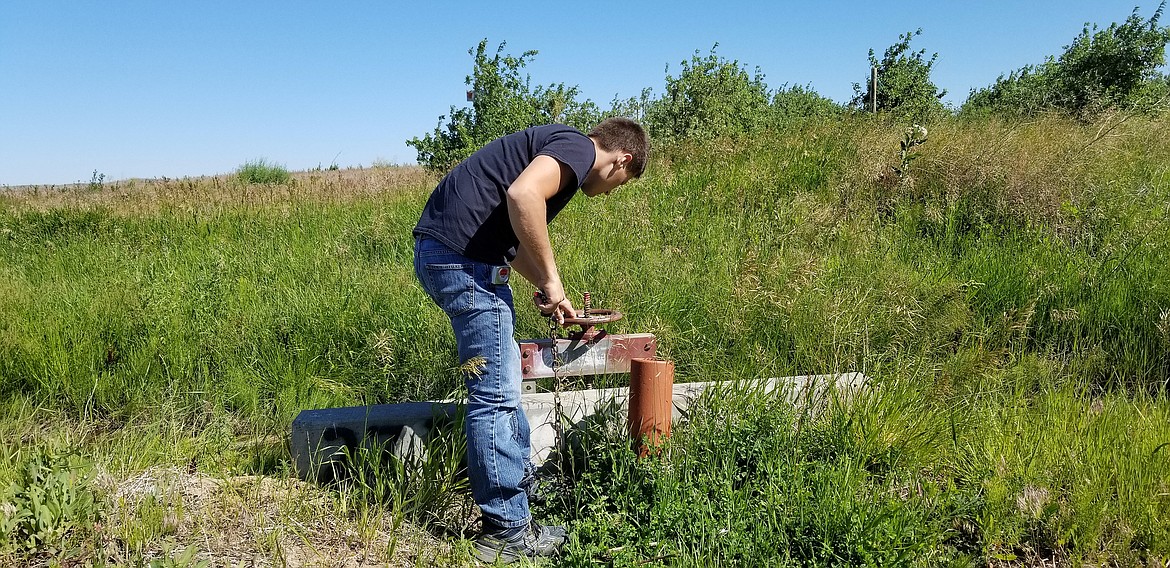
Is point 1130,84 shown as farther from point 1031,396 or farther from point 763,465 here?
point 763,465

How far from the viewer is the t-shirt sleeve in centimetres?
250

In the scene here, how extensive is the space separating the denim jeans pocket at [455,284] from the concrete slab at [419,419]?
0.68 m

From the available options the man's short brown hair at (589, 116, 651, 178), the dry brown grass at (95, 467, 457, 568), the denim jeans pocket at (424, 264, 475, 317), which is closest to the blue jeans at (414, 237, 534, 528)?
the denim jeans pocket at (424, 264, 475, 317)

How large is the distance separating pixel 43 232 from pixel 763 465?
940 cm

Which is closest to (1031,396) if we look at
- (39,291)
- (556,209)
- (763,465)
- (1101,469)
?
(1101,469)

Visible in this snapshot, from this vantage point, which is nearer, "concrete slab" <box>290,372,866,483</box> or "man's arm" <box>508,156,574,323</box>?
"man's arm" <box>508,156,574,323</box>

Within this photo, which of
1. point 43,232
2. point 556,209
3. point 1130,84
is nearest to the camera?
point 556,209

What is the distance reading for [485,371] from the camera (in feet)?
8.39

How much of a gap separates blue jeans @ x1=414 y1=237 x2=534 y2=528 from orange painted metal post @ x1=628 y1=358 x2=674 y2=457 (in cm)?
50

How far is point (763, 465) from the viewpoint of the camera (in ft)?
9.15

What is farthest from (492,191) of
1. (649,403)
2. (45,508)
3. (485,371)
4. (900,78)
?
(900,78)

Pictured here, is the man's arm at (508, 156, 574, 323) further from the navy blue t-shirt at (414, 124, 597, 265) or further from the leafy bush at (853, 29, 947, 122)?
the leafy bush at (853, 29, 947, 122)

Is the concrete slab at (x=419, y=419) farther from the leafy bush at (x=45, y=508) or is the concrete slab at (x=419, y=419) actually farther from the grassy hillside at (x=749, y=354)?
the leafy bush at (x=45, y=508)

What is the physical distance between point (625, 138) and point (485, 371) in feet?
3.31
